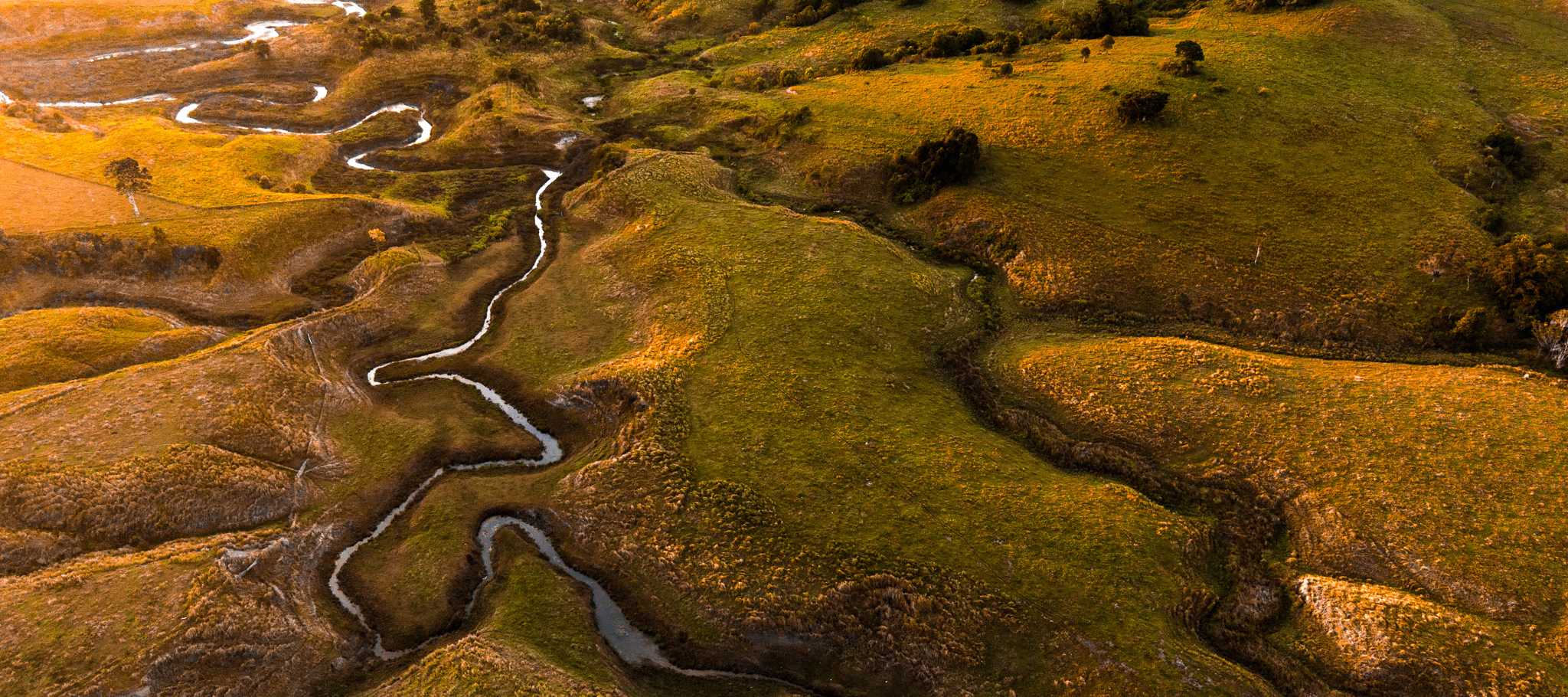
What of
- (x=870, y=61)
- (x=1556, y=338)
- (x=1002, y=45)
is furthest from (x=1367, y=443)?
(x=870, y=61)

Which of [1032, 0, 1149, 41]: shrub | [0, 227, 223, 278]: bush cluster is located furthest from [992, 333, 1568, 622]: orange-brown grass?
[0, 227, 223, 278]: bush cluster

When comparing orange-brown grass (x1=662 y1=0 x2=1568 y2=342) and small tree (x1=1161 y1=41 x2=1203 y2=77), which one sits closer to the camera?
orange-brown grass (x1=662 y1=0 x2=1568 y2=342)

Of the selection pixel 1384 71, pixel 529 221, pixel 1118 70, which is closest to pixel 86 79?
pixel 529 221

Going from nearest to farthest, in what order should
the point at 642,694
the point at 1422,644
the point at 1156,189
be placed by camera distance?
1. the point at 1422,644
2. the point at 642,694
3. the point at 1156,189

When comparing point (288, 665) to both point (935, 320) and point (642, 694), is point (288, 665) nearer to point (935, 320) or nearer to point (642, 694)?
point (642, 694)

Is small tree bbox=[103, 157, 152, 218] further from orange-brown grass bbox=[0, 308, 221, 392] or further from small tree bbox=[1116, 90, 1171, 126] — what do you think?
small tree bbox=[1116, 90, 1171, 126]

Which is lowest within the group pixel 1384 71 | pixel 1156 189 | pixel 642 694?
pixel 642 694

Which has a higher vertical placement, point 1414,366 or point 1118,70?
point 1118,70
